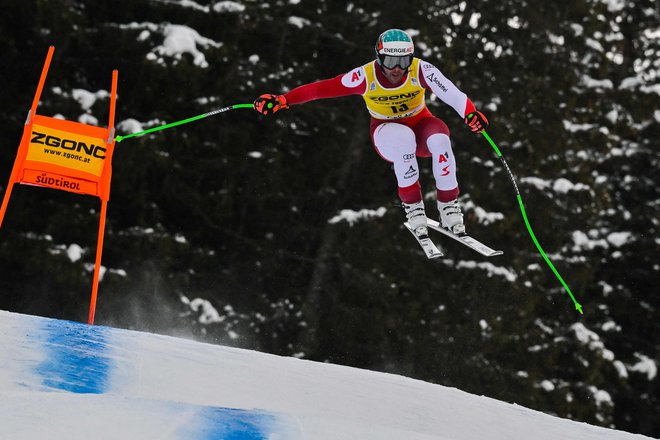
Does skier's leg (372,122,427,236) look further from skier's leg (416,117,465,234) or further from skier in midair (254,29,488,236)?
skier's leg (416,117,465,234)

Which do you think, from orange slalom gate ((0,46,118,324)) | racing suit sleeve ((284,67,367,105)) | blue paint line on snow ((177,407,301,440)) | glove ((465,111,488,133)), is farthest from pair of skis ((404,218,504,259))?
orange slalom gate ((0,46,118,324))

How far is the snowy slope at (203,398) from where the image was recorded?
15.6ft

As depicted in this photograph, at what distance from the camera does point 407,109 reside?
22.5 ft

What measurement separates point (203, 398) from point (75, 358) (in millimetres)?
875

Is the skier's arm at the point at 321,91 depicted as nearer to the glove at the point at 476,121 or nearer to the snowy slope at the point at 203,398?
the glove at the point at 476,121

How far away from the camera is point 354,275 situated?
575 inches

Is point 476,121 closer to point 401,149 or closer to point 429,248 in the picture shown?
point 401,149

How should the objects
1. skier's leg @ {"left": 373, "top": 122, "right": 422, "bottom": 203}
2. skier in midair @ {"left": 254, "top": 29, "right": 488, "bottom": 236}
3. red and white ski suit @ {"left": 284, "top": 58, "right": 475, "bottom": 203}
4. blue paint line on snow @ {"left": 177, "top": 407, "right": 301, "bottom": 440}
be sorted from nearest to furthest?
blue paint line on snow @ {"left": 177, "top": 407, "right": 301, "bottom": 440} → skier in midair @ {"left": 254, "top": 29, "right": 488, "bottom": 236} → red and white ski suit @ {"left": 284, "top": 58, "right": 475, "bottom": 203} → skier's leg @ {"left": 373, "top": 122, "right": 422, "bottom": 203}

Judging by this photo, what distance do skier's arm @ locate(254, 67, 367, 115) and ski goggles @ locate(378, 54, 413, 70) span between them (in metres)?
0.22

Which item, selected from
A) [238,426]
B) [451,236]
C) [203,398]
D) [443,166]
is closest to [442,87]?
[443,166]

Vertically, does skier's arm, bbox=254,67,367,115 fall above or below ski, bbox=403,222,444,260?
above

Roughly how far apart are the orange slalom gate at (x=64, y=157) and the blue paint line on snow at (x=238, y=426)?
1970 mm

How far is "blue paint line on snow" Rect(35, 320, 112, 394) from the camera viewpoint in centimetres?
548

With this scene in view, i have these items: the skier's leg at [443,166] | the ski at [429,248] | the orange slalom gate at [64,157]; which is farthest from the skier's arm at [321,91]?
the orange slalom gate at [64,157]
